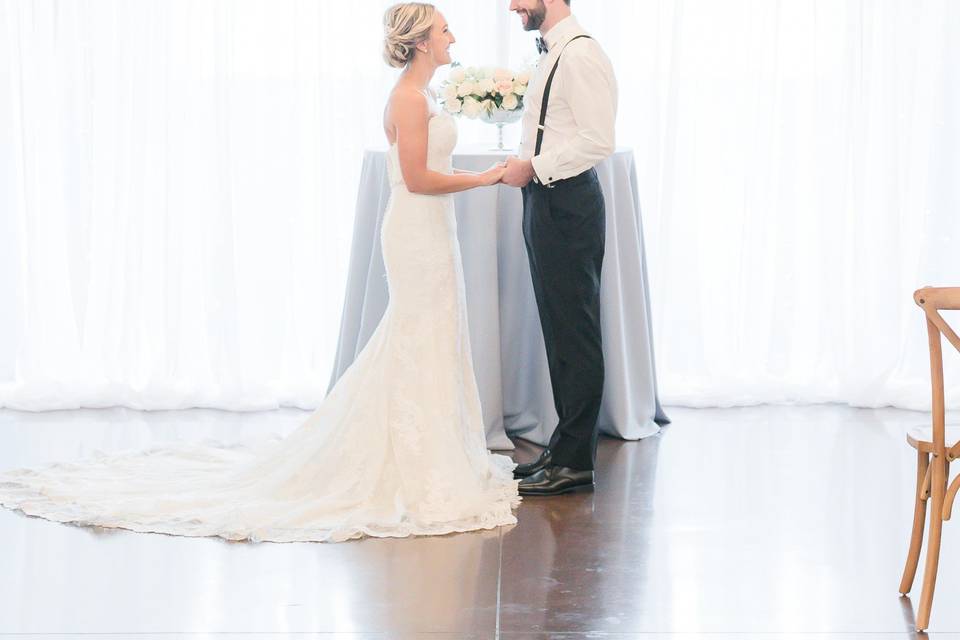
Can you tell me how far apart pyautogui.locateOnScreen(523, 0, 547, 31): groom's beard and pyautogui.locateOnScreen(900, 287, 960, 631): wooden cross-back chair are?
1.63 metres

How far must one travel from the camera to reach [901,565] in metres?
3.56

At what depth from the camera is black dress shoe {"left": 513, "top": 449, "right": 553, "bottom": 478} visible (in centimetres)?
432

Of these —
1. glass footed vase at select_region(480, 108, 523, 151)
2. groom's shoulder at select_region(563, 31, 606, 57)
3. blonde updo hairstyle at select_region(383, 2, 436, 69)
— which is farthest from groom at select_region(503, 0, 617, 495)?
glass footed vase at select_region(480, 108, 523, 151)

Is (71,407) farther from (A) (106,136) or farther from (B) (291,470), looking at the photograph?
(B) (291,470)

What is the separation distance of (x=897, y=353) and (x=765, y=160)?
3.55 feet

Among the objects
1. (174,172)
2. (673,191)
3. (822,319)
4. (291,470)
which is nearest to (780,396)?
(822,319)

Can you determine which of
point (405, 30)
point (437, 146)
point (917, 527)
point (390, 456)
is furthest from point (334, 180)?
point (917, 527)

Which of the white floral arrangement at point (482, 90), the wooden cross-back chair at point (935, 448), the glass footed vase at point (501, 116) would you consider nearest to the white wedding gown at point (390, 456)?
the white floral arrangement at point (482, 90)

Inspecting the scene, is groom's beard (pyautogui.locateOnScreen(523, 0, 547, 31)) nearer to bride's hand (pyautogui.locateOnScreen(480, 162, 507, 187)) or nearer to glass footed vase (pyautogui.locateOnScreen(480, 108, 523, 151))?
bride's hand (pyautogui.locateOnScreen(480, 162, 507, 187))

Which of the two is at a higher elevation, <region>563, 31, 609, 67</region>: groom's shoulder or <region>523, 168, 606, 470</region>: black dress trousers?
<region>563, 31, 609, 67</region>: groom's shoulder

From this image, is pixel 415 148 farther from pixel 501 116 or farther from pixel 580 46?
pixel 501 116

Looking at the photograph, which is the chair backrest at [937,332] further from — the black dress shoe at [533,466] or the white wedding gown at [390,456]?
the black dress shoe at [533,466]

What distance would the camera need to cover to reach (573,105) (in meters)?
3.96

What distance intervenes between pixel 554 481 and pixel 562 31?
4.89ft
